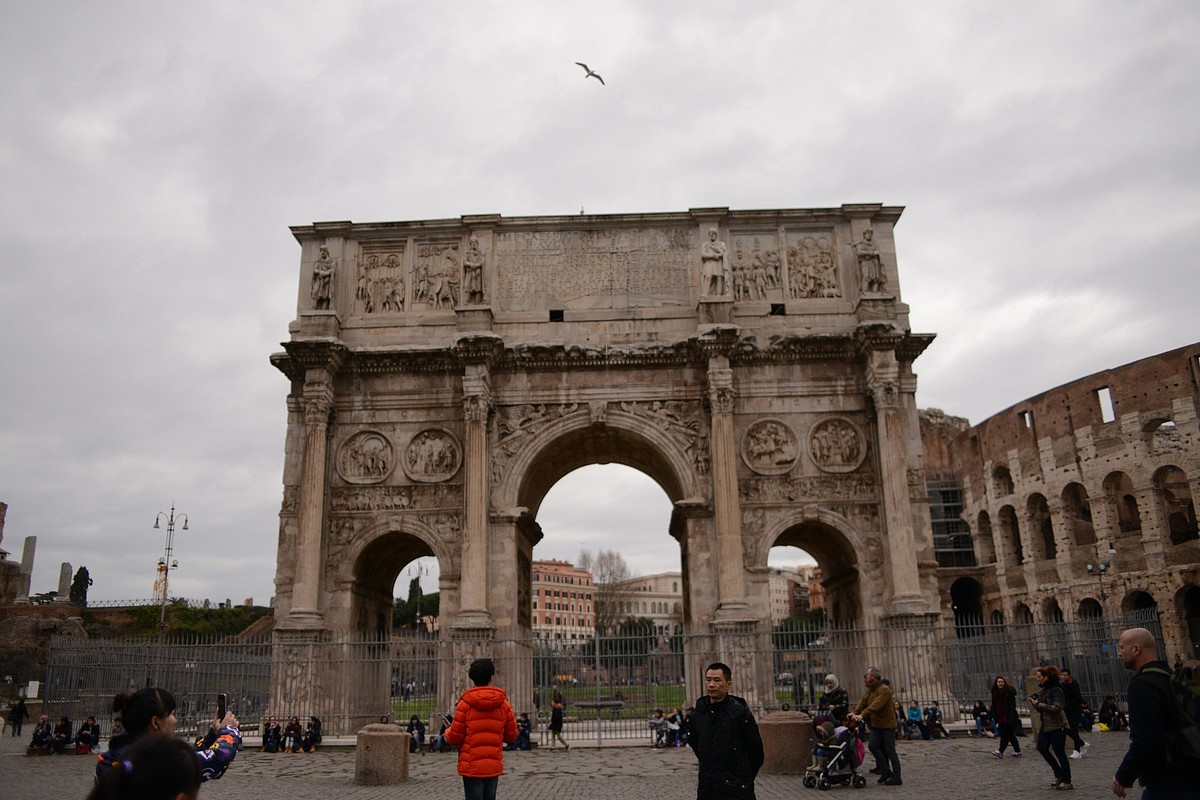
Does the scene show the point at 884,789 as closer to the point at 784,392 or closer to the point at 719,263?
the point at 784,392

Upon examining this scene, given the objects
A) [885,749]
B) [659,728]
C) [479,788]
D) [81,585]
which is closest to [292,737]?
[659,728]

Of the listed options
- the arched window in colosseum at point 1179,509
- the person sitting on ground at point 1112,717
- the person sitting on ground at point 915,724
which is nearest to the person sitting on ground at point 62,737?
the person sitting on ground at point 915,724

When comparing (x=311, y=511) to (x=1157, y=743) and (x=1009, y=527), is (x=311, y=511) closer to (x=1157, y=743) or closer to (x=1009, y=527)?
(x=1157, y=743)

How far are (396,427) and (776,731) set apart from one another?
11487 millimetres

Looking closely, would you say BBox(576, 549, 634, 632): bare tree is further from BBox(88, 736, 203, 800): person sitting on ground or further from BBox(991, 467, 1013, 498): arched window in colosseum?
BBox(88, 736, 203, 800): person sitting on ground

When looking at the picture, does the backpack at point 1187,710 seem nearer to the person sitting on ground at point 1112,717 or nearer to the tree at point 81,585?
the person sitting on ground at point 1112,717

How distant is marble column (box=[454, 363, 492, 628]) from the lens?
18453mm

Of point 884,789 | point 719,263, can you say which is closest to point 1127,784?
point 884,789

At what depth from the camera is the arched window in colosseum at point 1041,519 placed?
3897 cm

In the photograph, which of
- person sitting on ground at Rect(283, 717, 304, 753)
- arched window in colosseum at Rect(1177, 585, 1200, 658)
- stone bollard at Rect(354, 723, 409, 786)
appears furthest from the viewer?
arched window in colosseum at Rect(1177, 585, 1200, 658)

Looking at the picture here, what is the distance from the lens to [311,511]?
19359 mm

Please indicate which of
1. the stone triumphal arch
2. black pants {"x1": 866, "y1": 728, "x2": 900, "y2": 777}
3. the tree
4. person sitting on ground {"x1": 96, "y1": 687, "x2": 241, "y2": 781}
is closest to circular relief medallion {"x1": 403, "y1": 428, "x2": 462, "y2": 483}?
the stone triumphal arch

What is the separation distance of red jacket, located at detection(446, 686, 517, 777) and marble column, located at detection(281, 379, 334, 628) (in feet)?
44.4

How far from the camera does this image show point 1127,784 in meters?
4.60
